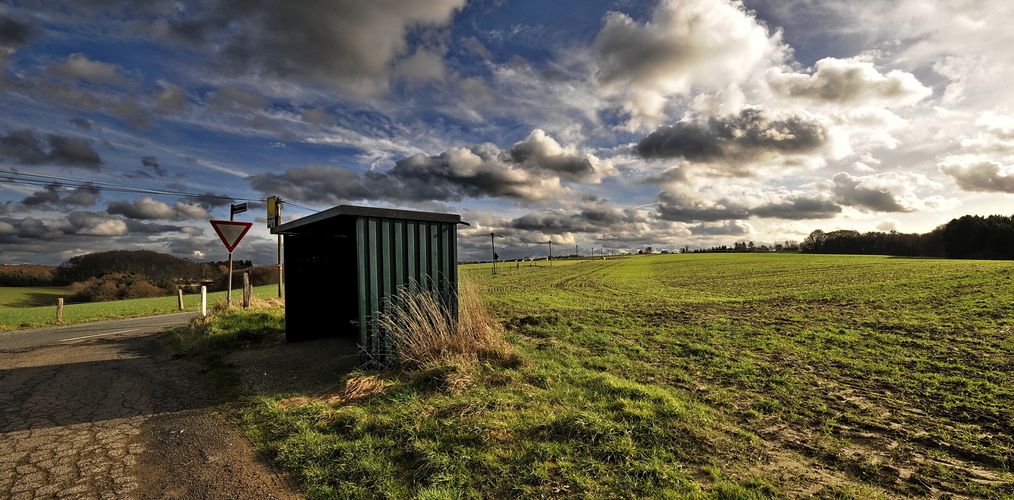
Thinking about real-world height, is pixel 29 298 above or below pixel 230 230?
below

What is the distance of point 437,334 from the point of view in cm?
686

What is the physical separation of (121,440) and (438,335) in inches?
152

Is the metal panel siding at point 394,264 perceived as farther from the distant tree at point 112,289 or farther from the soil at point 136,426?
the distant tree at point 112,289

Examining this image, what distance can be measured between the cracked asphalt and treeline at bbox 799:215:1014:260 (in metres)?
95.8

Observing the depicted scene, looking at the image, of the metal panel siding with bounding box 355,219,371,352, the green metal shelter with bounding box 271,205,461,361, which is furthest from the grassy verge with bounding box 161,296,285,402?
the metal panel siding with bounding box 355,219,371,352

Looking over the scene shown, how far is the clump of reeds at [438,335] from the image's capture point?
255 inches

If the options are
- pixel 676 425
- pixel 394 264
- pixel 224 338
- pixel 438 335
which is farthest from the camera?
pixel 224 338

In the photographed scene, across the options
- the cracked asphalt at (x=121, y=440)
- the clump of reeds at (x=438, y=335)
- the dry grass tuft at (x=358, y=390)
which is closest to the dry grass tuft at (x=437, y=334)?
the clump of reeds at (x=438, y=335)

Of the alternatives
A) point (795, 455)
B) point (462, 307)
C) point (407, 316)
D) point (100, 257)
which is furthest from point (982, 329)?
point (100, 257)

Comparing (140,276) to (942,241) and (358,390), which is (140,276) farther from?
(942,241)

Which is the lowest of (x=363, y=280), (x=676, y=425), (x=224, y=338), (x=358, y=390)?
(x=676, y=425)

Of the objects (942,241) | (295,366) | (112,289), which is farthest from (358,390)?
(942,241)

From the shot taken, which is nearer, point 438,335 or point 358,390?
point 358,390

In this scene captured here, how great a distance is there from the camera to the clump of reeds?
6480mm
